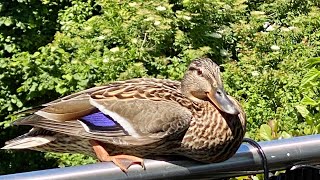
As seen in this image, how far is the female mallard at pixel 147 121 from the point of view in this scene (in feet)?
6.48

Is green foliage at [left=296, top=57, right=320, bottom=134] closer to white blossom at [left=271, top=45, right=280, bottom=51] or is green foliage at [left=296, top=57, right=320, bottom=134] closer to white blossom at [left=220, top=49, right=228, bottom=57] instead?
white blossom at [left=271, top=45, right=280, bottom=51]

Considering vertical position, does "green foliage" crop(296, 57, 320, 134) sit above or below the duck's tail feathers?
below

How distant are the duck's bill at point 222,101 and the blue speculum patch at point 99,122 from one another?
26cm

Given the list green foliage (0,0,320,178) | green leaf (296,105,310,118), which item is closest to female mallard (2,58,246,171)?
green leaf (296,105,310,118)

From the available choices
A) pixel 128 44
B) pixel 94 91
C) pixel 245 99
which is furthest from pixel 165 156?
pixel 128 44

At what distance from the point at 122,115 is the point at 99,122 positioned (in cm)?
7

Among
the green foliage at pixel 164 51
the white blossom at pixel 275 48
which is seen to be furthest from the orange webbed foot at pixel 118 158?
the white blossom at pixel 275 48

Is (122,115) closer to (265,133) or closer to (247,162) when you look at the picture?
(247,162)

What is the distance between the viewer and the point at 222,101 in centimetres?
199

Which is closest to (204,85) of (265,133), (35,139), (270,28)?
(35,139)

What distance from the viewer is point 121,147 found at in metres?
2.05

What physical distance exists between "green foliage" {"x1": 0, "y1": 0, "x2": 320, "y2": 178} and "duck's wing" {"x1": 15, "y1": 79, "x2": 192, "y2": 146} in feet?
8.88

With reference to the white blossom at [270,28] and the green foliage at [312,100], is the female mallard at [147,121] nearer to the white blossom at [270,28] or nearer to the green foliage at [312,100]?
the green foliage at [312,100]

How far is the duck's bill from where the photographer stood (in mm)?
1963
